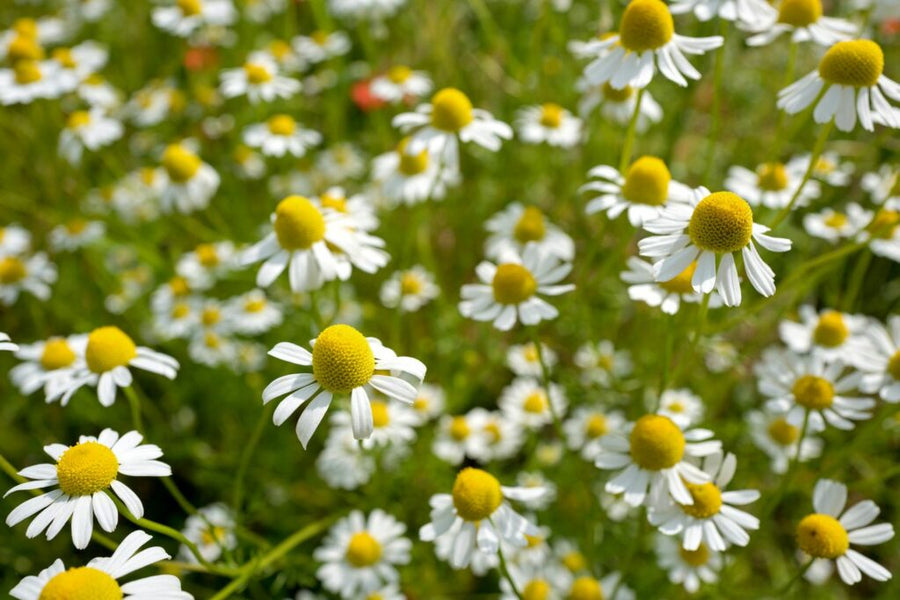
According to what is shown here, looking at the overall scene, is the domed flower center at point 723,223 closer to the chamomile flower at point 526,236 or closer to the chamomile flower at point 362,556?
the chamomile flower at point 526,236

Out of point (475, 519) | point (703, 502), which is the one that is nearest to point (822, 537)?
point (703, 502)

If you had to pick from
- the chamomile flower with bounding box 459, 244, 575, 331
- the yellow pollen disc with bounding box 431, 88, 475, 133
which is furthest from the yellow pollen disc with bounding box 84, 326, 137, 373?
the yellow pollen disc with bounding box 431, 88, 475, 133

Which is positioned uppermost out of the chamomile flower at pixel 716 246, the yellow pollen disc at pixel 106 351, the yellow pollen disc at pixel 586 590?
the chamomile flower at pixel 716 246

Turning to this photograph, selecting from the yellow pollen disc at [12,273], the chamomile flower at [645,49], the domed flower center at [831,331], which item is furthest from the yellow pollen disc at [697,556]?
the yellow pollen disc at [12,273]

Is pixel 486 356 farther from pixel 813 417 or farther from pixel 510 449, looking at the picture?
pixel 813 417

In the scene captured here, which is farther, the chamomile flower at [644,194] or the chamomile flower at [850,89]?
the chamomile flower at [644,194]

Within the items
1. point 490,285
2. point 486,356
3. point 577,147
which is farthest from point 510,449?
point 577,147
